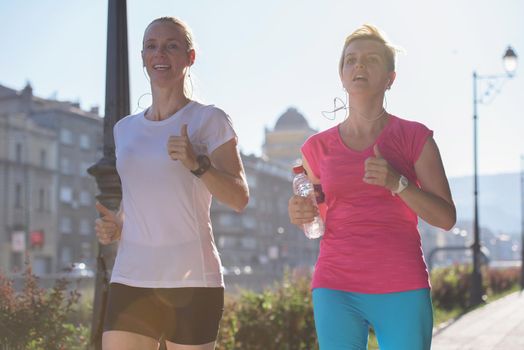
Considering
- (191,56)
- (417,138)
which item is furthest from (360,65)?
(191,56)

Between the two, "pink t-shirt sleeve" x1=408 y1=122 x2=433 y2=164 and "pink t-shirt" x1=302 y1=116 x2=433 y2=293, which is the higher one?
"pink t-shirt sleeve" x1=408 y1=122 x2=433 y2=164

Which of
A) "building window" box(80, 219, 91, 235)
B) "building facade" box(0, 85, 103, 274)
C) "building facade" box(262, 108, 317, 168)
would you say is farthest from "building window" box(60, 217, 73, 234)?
"building facade" box(262, 108, 317, 168)

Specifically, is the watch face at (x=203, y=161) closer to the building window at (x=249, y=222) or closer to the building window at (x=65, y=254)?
the building window at (x=65, y=254)

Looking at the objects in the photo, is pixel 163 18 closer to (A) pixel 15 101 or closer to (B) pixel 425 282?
(B) pixel 425 282

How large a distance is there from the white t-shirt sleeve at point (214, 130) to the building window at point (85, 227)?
70.5m

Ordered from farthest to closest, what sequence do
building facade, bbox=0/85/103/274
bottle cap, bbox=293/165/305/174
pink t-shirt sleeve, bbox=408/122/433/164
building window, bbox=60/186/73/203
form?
building window, bbox=60/186/73/203, building facade, bbox=0/85/103/274, bottle cap, bbox=293/165/305/174, pink t-shirt sleeve, bbox=408/122/433/164

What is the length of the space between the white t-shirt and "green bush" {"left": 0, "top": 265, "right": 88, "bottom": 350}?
10.7ft

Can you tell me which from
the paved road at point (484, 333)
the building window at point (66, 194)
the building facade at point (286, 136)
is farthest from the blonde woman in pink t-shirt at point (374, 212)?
the building facade at point (286, 136)

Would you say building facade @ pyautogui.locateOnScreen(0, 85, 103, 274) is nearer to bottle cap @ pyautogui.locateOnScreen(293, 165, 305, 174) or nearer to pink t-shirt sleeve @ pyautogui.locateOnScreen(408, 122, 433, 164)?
bottle cap @ pyautogui.locateOnScreen(293, 165, 305, 174)

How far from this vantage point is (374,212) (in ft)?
10.7

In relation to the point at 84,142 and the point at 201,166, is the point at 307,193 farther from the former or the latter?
the point at 84,142

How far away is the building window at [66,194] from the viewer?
7112 cm

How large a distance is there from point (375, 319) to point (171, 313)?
75 cm

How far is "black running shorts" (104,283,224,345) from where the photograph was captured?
3236mm
